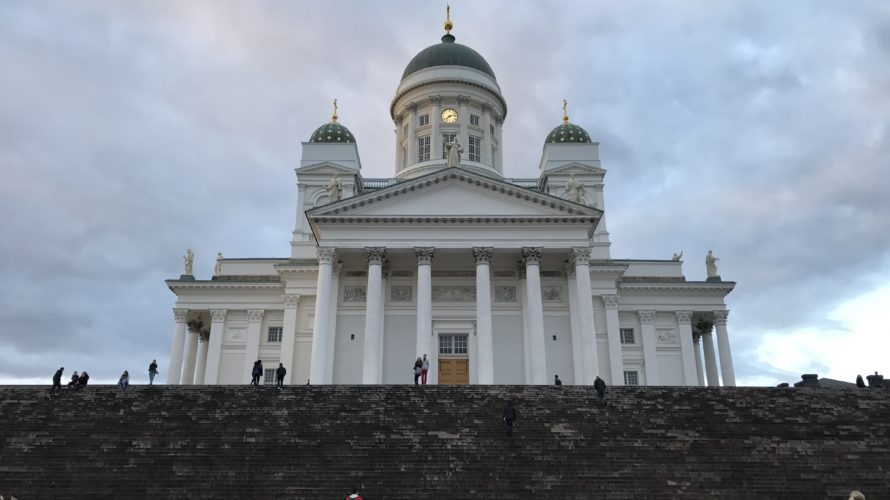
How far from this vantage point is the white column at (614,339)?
36231 mm

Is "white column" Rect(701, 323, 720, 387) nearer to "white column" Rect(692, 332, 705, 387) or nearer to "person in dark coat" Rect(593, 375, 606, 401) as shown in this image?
"white column" Rect(692, 332, 705, 387)

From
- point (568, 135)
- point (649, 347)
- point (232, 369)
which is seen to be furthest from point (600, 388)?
point (568, 135)

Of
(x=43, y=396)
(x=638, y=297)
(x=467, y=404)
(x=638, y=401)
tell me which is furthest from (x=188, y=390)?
(x=638, y=297)

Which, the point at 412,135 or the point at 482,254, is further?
the point at 412,135

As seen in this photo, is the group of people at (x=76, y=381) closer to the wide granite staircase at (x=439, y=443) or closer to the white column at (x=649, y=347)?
the wide granite staircase at (x=439, y=443)

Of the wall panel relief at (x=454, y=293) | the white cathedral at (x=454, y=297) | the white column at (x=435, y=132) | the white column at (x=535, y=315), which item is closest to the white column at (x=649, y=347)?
the white cathedral at (x=454, y=297)

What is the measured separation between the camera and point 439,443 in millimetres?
19734

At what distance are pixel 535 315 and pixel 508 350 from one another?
3.28m

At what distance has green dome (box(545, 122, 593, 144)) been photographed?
47188mm

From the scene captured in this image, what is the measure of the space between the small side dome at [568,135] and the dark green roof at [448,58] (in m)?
7.69

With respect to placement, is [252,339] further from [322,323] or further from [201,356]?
[322,323]

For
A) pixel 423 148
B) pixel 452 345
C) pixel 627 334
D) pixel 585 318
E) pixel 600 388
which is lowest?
pixel 600 388

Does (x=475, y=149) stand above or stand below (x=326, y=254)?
above

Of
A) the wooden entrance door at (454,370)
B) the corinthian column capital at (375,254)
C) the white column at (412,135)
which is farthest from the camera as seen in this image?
the white column at (412,135)
